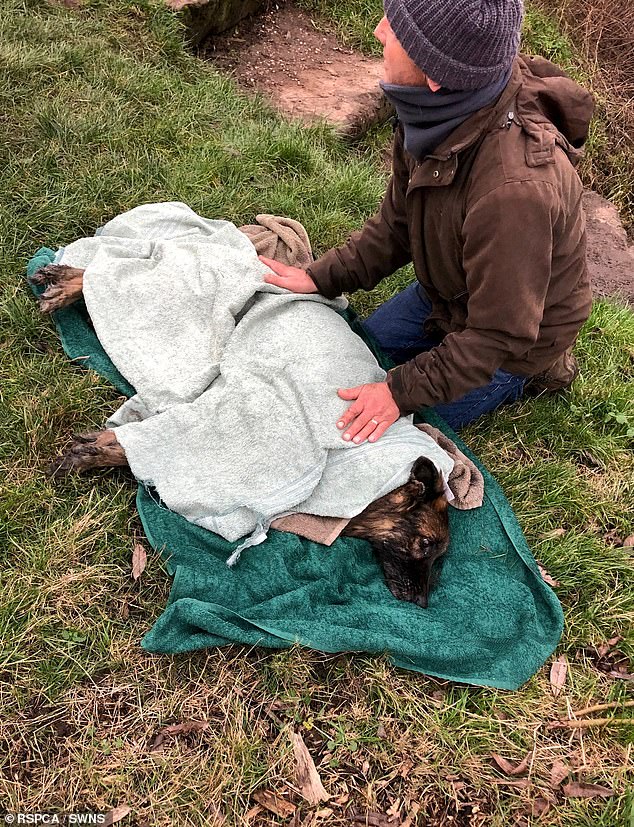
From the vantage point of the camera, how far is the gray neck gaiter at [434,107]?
242 cm

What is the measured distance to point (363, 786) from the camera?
2539 millimetres

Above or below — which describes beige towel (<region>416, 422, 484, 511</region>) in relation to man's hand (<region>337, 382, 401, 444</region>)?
below

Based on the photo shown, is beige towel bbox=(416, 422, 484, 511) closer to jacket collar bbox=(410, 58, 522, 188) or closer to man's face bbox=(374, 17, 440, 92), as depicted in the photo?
jacket collar bbox=(410, 58, 522, 188)

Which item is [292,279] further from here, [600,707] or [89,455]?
[600,707]

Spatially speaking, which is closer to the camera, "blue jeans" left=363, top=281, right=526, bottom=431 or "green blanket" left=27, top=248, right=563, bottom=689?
"green blanket" left=27, top=248, right=563, bottom=689

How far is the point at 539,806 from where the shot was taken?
2602mm

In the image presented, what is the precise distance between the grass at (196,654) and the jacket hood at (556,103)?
1666 millimetres

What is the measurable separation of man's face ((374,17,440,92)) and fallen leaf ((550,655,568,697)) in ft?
7.83

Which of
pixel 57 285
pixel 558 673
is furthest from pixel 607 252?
pixel 57 285

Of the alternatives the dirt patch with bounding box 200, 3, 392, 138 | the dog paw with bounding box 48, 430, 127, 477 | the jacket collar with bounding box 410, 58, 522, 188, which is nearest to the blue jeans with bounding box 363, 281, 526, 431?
the jacket collar with bounding box 410, 58, 522, 188

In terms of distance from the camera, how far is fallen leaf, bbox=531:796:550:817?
2.58m

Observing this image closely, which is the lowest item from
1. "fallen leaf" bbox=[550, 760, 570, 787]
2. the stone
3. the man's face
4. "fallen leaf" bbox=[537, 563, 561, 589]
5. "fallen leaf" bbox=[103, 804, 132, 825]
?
"fallen leaf" bbox=[550, 760, 570, 787]

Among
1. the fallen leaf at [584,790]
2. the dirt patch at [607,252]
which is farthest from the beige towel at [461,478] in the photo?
the dirt patch at [607,252]

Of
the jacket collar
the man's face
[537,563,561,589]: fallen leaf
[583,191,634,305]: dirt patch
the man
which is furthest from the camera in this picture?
[583,191,634,305]: dirt patch
